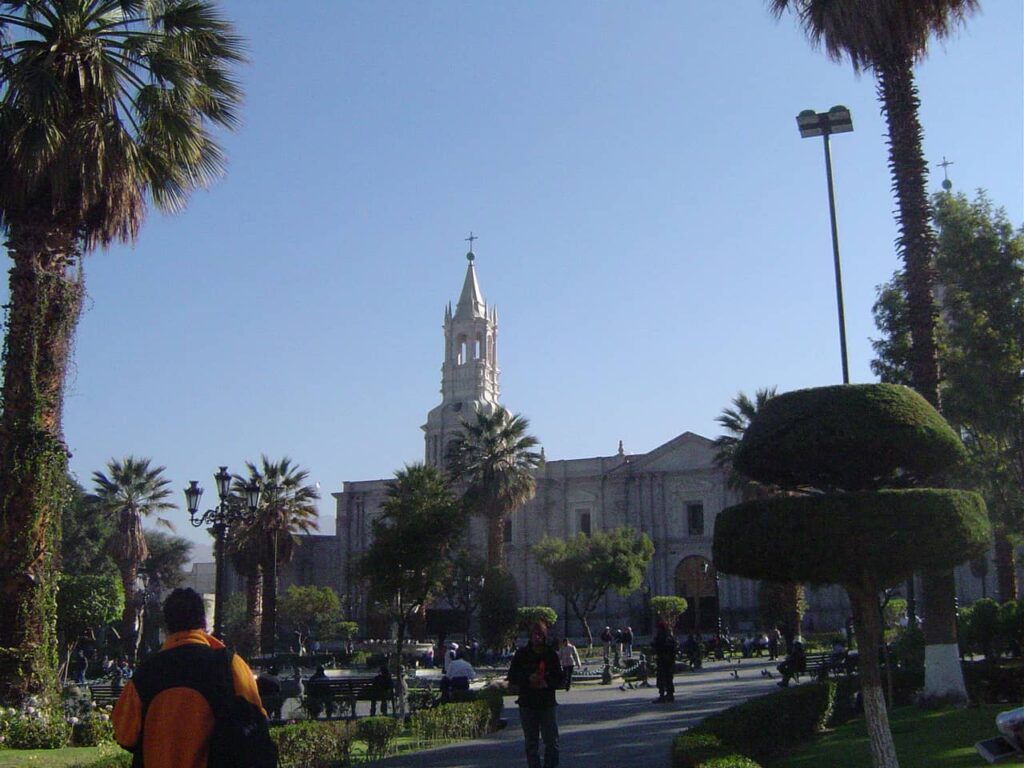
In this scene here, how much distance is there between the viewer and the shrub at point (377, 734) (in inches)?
474

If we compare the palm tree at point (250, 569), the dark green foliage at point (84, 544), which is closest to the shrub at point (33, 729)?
the palm tree at point (250, 569)

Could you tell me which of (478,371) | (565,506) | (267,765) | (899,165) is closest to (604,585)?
(565,506)

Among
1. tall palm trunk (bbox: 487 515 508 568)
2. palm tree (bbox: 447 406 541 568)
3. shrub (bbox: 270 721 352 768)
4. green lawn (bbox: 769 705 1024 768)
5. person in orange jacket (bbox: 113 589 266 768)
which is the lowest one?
green lawn (bbox: 769 705 1024 768)

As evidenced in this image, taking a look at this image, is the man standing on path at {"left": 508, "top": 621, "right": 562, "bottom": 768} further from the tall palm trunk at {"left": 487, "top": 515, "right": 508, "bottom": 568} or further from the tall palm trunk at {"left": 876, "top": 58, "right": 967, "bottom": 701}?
the tall palm trunk at {"left": 487, "top": 515, "right": 508, "bottom": 568}

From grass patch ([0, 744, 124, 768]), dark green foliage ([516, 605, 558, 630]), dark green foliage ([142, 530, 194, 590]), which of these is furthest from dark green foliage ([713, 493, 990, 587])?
dark green foliage ([142, 530, 194, 590])

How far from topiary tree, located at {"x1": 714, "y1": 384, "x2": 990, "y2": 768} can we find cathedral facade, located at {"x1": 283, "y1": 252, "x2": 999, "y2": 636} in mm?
37379

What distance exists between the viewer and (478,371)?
5969cm

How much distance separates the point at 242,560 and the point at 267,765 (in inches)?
1426

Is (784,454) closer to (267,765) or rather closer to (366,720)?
(366,720)

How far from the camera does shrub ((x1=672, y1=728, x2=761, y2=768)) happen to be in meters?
8.41

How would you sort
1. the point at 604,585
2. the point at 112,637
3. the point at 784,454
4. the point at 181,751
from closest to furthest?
the point at 181,751 → the point at 784,454 → the point at 604,585 → the point at 112,637

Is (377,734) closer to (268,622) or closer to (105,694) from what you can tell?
(105,694)

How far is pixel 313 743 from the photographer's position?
36.7 feet

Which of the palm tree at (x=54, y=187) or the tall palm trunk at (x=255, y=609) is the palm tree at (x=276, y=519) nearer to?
the tall palm trunk at (x=255, y=609)
